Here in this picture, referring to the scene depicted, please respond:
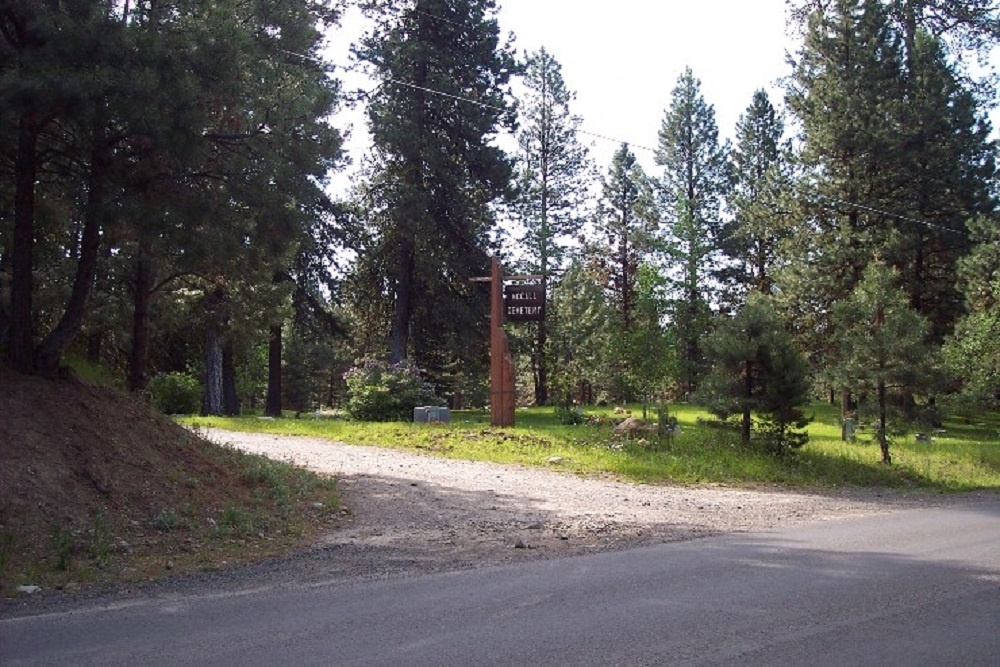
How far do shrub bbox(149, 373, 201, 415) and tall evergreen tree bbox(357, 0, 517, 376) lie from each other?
7.13 m

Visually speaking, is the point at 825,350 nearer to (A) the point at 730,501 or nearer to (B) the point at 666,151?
(B) the point at 666,151

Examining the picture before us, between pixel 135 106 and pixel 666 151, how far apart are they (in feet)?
132

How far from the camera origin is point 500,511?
456 inches

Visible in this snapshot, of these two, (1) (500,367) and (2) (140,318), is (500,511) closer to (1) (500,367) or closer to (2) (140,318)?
(2) (140,318)

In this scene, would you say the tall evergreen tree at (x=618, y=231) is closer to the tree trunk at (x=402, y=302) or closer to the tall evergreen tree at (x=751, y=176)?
the tall evergreen tree at (x=751, y=176)

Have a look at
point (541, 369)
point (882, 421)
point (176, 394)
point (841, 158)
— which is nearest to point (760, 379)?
point (882, 421)

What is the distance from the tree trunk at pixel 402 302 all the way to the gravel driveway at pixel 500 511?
12896 millimetres

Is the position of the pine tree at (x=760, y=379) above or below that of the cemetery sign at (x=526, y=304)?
below

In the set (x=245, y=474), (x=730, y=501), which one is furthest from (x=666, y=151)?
(x=245, y=474)

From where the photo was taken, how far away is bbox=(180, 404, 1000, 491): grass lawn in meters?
16.6

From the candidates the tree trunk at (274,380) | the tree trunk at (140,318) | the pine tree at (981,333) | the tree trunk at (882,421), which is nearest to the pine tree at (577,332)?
the tree trunk at (882,421)

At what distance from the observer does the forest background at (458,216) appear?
9.96 m

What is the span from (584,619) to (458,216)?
2574 cm

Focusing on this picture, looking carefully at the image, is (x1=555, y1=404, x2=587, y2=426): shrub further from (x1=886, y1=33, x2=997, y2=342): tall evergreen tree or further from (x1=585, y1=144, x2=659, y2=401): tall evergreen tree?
(x1=585, y1=144, x2=659, y2=401): tall evergreen tree
